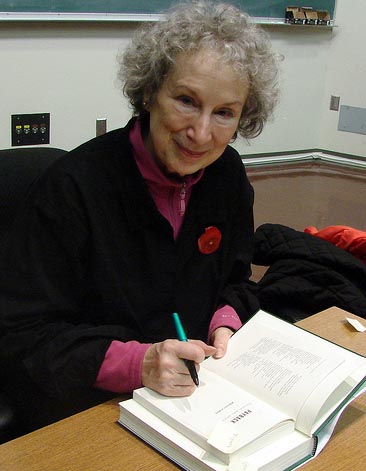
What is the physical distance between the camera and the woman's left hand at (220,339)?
1168 millimetres

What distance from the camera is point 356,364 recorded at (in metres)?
1.11

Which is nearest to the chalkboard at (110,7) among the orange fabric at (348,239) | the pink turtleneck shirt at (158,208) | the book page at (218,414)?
the orange fabric at (348,239)

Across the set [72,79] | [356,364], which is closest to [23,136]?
[72,79]

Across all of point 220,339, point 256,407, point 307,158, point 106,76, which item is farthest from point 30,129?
point 256,407

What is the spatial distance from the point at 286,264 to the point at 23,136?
2159 millimetres

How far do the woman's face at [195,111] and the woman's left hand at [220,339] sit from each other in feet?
1.07

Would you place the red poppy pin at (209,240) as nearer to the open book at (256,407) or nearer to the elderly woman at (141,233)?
the elderly woman at (141,233)

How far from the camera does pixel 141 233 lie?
1324mm

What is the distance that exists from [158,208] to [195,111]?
217mm

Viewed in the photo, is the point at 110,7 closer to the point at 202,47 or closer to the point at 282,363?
the point at 202,47

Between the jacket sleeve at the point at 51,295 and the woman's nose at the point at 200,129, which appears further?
the woman's nose at the point at 200,129

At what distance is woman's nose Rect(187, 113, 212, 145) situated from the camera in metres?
1.26

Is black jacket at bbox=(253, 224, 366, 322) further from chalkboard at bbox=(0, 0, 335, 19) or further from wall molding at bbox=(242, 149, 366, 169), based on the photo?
wall molding at bbox=(242, 149, 366, 169)

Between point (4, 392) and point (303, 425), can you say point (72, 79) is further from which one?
point (303, 425)
